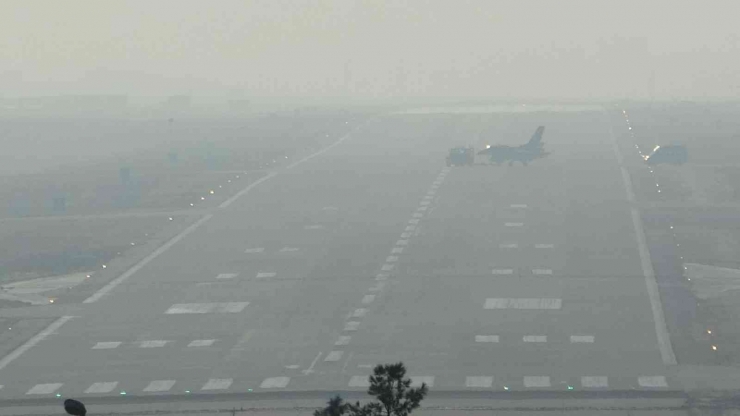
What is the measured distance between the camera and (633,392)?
3600cm

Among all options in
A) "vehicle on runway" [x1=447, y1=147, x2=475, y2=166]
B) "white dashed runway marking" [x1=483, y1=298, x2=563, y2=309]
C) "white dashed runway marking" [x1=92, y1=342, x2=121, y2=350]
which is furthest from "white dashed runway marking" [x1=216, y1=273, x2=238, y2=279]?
"vehicle on runway" [x1=447, y1=147, x2=475, y2=166]

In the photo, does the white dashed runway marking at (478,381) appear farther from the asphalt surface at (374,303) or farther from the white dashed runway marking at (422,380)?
the white dashed runway marking at (422,380)

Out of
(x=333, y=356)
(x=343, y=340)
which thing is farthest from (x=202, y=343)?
(x=333, y=356)

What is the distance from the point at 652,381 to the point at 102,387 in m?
16.8

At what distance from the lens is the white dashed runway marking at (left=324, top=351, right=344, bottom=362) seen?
4122cm

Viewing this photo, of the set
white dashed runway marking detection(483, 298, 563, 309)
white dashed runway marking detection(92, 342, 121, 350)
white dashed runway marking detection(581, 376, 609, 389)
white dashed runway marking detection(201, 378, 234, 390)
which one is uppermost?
white dashed runway marking detection(92, 342, 121, 350)

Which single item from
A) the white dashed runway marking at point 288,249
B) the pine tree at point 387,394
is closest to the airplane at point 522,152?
the white dashed runway marking at point 288,249

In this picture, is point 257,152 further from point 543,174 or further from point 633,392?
point 633,392

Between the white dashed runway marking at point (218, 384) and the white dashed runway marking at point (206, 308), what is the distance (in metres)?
10.8

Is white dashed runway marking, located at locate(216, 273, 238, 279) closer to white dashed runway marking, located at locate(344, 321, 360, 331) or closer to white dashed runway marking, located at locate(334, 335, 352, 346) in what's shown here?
white dashed runway marking, located at locate(344, 321, 360, 331)

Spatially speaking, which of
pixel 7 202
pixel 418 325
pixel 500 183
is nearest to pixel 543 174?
pixel 500 183

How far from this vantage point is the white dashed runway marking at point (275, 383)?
37938mm

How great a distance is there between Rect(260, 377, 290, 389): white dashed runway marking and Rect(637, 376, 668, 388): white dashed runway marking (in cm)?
1071

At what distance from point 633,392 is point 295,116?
148 metres
